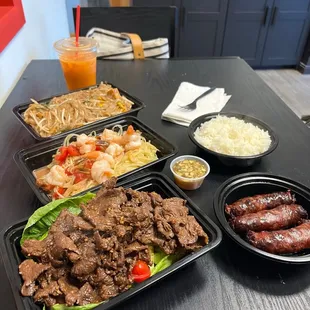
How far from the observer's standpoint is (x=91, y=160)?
1298 millimetres

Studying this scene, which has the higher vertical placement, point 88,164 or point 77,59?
point 77,59

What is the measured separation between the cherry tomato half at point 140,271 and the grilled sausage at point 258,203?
37 centimetres

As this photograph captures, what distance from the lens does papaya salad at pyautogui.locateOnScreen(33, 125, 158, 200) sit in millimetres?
1193

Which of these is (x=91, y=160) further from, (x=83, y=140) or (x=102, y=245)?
(x=102, y=245)

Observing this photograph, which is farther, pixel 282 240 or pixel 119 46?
pixel 119 46

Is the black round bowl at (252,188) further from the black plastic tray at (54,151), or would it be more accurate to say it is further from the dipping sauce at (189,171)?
the black plastic tray at (54,151)

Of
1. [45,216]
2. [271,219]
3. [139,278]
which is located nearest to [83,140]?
[45,216]

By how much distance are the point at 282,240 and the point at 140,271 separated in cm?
44

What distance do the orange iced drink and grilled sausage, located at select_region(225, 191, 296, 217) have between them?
4.09ft

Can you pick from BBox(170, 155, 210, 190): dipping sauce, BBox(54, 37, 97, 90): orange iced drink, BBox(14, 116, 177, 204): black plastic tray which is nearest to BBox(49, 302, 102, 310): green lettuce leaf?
BBox(14, 116, 177, 204): black plastic tray

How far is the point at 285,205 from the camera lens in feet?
3.65

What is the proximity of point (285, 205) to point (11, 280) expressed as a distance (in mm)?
885

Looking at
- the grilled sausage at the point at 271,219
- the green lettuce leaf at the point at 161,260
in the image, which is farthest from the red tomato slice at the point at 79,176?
the grilled sausage at the point at 271,219

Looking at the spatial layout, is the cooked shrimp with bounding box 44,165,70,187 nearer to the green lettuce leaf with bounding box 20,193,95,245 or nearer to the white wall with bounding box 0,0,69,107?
the green lettuce leaf with bounding box 20,193,95,245
